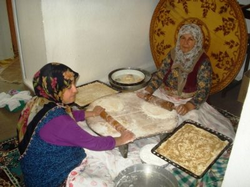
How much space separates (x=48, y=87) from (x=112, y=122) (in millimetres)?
557

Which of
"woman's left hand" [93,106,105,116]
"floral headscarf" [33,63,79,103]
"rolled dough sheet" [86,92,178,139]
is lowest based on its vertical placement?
"rolled dough sheet" [86,92,178,139]

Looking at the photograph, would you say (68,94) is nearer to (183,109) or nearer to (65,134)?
(65,134)

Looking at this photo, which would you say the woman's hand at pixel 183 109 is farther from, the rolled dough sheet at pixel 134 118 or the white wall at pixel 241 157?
the white wall at pixel 241 157

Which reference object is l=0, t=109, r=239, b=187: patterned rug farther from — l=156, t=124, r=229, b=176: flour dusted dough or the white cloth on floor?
l=156, t=124, r=229, b=176: flour dusted dough

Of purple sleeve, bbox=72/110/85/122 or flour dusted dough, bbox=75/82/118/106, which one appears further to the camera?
flour dusted dough, bbox=75/82/118/106

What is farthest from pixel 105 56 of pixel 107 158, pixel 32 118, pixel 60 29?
pixel 32 118

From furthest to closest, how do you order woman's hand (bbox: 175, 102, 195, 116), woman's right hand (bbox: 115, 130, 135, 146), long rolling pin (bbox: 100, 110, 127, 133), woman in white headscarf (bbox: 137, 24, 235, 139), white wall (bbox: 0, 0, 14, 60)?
white wall (bbox: 0, 0, 14, 60) < woman in white headscarf (bbox: 137, 24, 235, 139) < woman's hand (bbox: 175, 102, 195, 116) < long rolling pin (bbox: 100, 110, 127, 133) < woman's right hand (bbox: 115, 130, 135, 146)

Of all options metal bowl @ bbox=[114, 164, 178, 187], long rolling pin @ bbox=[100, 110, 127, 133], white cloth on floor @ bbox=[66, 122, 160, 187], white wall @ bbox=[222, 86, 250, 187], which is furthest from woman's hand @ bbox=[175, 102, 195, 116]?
white wall @ bbox=[222, 86, 250, 187]

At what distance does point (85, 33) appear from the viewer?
3074 millimetres

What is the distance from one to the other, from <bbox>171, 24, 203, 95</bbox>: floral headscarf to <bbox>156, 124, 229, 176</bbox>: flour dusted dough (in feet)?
2.31

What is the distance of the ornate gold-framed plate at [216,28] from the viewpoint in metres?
2.66

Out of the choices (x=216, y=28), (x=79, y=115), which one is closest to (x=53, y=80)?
(x=79, y=115)

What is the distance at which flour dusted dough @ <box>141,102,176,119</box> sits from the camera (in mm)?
2133

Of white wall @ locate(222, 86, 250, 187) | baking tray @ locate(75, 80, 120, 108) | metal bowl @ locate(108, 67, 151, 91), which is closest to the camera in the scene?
white wall @ locate(222, 86, 250, 187)
